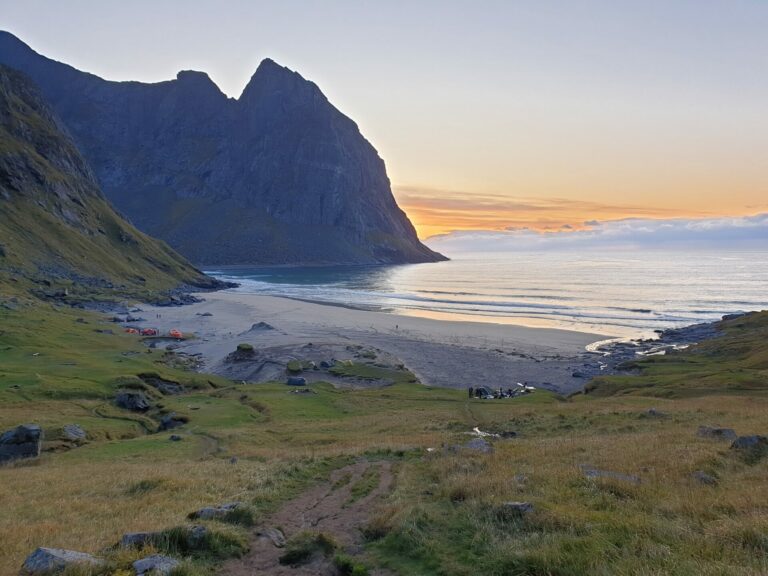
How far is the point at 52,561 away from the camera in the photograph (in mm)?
10328

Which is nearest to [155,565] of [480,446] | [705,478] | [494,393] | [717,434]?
[705,478]

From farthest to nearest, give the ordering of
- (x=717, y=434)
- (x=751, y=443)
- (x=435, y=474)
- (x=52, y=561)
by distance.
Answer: (x=717, y=434)
(x=435, y=474)
(x=751, y=443)
(x=52, y=561)

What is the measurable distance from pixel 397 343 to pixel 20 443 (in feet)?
216

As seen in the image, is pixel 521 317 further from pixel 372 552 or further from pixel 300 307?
pixel 372 552

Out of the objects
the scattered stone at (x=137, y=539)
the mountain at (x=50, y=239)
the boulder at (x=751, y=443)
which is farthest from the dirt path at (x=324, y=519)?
the mountain at (x=50, y=239)

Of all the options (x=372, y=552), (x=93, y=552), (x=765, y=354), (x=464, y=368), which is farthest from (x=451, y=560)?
(x=765, y=354)

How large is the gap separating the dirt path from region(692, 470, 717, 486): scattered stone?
9848 millimetres

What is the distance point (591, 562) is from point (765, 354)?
74.7 meters

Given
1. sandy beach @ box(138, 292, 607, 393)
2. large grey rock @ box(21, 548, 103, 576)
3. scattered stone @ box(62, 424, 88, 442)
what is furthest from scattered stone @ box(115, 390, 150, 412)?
large grey rock @ box(21, 548, 103, 576)

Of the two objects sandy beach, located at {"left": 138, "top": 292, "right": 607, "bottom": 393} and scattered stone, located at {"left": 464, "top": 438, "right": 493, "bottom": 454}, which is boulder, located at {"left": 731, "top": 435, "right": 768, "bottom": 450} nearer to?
scattered stone, located at {"left": 464, "top": 438, "right": 493, "bottom": 454}

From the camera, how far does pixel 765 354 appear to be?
6888 centimetres

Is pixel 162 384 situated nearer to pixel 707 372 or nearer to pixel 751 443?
pixel 751 443

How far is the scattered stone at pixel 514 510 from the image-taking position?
43.4 feet

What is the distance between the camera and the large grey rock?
33.4 ft
